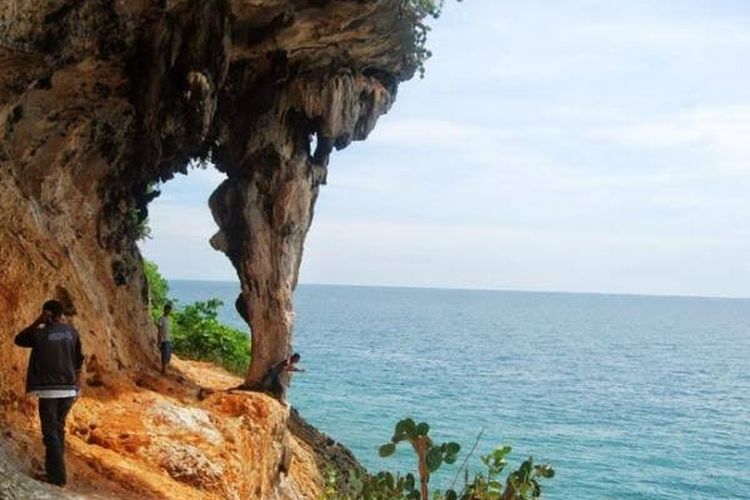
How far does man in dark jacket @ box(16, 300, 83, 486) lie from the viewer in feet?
28.0

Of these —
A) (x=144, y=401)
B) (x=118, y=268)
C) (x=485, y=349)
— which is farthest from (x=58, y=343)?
(x=485, y=349)

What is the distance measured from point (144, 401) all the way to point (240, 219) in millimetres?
6400

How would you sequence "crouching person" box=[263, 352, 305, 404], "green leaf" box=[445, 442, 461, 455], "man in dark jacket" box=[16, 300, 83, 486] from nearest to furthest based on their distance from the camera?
1. "man in dark jacket" box=[16, 300, 83, 486]
2. "green leaf" box=[445, 442, 461, 455]
3. "crouching person" box=[263, 352, 305, 404]

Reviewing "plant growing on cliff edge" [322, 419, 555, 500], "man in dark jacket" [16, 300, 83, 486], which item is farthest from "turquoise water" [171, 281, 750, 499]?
"man in dark jacket" [16, 300, 83, 486]

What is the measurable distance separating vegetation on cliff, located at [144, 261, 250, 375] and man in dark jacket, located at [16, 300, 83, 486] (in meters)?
17.7

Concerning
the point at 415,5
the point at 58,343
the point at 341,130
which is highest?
the point at 415,5

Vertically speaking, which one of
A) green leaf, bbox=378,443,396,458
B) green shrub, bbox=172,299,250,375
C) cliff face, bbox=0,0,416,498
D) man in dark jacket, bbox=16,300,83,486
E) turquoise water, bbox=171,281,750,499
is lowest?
turquoise water, bbox=171,281,750,499

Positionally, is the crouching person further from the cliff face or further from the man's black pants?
the man's black pants

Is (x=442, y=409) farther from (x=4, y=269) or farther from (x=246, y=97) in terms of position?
(x=4, y=269)

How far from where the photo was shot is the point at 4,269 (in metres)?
12.0

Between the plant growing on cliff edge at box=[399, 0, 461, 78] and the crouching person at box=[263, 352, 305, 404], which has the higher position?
the plant growing on cliff edge at box=[399, 0, 461, 78]

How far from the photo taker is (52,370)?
8.55m

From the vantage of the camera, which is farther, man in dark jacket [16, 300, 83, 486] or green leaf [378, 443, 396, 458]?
green leaf [378, 443, 396, 458]

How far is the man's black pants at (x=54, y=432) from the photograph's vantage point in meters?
8.59
